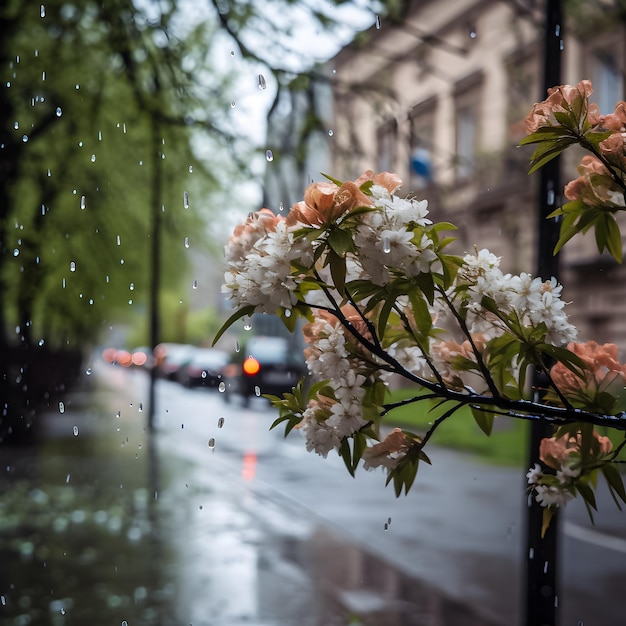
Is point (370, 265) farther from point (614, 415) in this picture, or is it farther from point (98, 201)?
point (98, 201)

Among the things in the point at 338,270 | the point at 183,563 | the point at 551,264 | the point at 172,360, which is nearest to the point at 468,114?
the point at 183,563

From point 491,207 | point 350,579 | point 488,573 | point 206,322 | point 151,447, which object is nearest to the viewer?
point 350,579

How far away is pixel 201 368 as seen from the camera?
36.0m

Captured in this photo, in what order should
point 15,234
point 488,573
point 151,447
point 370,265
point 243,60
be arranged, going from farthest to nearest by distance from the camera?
point 151,447 → point 15,234 → point 488,573 → point 243,60 → point 370,265

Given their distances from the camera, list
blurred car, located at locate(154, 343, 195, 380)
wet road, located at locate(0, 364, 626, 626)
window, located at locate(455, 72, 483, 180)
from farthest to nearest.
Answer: blurred car, located at locate(154, 343, 195, 380) → window, located at locate(455, 72, 483, 180) → wet road, located at locate(0, 364, 626, 626)

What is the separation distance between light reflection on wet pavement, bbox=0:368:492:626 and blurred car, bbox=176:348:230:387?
2173 centimetres

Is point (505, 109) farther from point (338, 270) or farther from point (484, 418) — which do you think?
point (338, 270)

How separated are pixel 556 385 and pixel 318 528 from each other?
7.31 meters

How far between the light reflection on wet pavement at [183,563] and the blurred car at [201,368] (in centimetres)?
2173

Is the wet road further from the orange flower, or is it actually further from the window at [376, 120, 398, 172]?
the window at [376, 120, 398, 172]

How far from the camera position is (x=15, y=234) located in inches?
519

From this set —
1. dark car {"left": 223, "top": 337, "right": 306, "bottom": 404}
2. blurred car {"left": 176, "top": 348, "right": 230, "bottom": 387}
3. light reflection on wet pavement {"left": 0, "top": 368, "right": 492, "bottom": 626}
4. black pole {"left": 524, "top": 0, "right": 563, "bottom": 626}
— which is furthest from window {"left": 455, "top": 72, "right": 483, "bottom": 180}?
blurred car {"left": 176, "top": 348, "right": 230, "bottom": 387}

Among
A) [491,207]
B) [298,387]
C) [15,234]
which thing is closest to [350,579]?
[298,387]

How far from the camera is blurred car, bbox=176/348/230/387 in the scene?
34531mm
